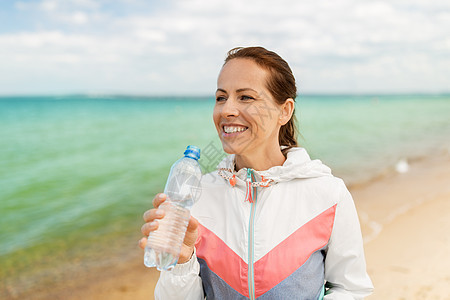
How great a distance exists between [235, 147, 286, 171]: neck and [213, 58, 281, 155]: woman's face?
0.07 metres

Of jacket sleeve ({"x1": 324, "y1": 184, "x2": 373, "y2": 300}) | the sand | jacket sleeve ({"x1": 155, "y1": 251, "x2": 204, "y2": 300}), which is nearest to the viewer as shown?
jacket sleeve ({"x1": 155, "y1": 251, "x2": 204, "y2": 300})

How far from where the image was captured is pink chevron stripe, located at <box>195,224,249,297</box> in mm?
1977

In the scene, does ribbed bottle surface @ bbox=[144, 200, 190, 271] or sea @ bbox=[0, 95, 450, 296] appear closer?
ribbed bottle surface @ bbox=[144, 200, 190, 271]

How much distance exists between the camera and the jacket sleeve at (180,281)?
1.94m

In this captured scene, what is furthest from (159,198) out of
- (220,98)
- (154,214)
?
(220,98)

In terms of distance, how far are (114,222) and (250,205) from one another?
18.2 feet

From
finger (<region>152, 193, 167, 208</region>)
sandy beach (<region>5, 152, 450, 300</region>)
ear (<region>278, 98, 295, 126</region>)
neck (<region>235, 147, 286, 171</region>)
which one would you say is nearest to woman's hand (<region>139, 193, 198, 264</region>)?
finger (<region>152, 193, 167, 208</region>)

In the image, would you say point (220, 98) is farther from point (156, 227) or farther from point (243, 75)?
point (156, 227)

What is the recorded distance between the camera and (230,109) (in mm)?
2047

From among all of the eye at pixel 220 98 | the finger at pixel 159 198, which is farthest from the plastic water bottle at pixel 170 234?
the eye at pixel 220 98

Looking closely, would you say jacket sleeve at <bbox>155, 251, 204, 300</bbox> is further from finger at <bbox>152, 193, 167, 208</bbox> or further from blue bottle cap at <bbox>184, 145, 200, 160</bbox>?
blue bottle cap at <bbox>184, 145, 200, 160</bbox>

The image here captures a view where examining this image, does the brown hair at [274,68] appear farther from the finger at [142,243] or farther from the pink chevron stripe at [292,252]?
the finger at [142,243]

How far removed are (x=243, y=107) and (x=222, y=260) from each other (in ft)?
2.54

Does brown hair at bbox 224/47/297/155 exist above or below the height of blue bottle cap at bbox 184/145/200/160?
above
